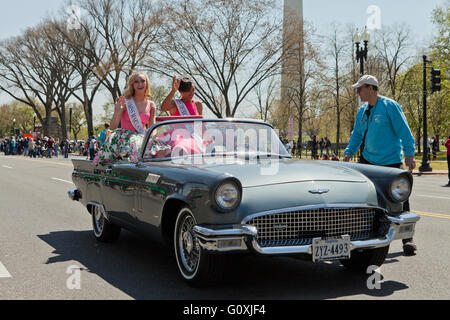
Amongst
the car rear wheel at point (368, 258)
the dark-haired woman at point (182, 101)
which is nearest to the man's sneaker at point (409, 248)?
the car rear wheel at point (368, 258)

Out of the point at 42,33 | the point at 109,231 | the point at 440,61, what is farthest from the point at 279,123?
the point at 109,231

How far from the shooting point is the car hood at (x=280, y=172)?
438cm

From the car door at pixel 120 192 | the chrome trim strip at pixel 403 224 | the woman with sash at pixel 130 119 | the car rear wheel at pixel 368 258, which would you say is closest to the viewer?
the chrome trim strip at pixel 403 224

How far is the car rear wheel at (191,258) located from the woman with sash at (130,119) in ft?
6.39

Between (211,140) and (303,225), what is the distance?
5.73ft

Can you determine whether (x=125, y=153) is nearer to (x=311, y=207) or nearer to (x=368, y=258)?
(x=311, y=207)

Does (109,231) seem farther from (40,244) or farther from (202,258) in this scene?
(202,258)

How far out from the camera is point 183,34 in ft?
114

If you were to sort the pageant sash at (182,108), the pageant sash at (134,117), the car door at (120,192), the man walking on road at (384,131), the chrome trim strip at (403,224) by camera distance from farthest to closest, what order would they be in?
the pageant sash at (182,108), the pageant sash at (134,117), the man walking on road at (384,131), the car door at (120,192), the chrome trim strip at (403,224)

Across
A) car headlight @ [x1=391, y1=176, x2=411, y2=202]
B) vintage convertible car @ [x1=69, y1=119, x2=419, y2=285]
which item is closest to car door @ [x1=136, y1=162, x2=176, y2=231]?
vintage convertible car @ [x1=69, y1=119, x2=419, y2=285]

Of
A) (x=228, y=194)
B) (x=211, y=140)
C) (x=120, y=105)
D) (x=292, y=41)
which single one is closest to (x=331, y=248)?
(x=228, y=194)

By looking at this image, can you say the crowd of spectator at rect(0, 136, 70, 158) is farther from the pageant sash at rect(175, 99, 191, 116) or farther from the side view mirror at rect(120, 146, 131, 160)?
the side view mirror at rect(120, 146, 131, 160)

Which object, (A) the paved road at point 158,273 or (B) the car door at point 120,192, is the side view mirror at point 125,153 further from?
(A) the paved road at point 158,273
